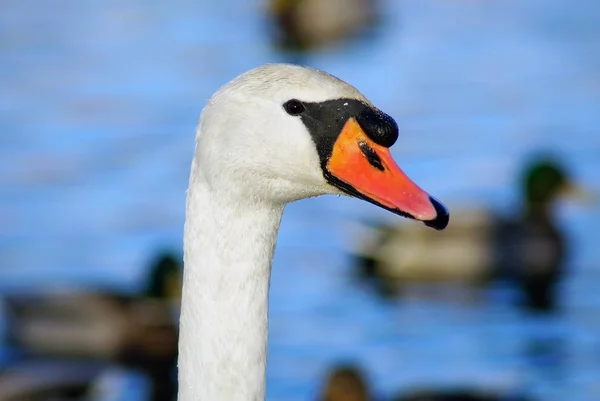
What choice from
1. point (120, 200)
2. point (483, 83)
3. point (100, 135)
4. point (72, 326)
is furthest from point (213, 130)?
point (483, 83)

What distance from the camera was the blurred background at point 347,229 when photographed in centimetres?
1127

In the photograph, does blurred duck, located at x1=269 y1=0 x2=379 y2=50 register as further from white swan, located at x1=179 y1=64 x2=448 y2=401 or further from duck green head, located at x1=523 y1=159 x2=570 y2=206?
white swan, located at x1=179 y1=64 x2=448 y2=401

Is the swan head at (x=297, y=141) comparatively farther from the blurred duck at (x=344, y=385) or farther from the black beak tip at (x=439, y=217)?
the blurred duck at (x=344, y=385)

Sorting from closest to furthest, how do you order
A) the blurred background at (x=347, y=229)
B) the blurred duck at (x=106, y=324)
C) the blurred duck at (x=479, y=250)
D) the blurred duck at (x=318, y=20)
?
the blurred background at (x=347, y=229)
the blurred duck at (x=106, y=324)
the blurred duck at (x=479, y=250)
the blurred duck at (x=318, y=20)

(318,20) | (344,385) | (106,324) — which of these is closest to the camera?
(344,385)

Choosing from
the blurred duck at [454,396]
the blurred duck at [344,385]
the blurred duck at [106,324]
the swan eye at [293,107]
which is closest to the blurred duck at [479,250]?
the blurred duck at [106,324]

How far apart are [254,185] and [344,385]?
559cm

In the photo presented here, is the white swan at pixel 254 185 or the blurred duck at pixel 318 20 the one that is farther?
the blurred duck at pixel 318 20

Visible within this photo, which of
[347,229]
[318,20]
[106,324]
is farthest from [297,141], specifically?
[318,20]

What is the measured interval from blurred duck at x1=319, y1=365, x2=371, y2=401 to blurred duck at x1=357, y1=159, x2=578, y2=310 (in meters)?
3.66

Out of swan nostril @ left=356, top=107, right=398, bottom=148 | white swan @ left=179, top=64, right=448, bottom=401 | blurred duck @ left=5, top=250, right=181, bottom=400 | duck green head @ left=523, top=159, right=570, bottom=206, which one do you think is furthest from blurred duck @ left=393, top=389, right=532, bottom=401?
swan nostril @ left=356, top=107, right=398, bottom=148

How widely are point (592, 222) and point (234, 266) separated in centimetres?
1077

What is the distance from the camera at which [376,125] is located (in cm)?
427

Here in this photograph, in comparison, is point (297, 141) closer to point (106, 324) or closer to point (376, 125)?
point (376, 125)
